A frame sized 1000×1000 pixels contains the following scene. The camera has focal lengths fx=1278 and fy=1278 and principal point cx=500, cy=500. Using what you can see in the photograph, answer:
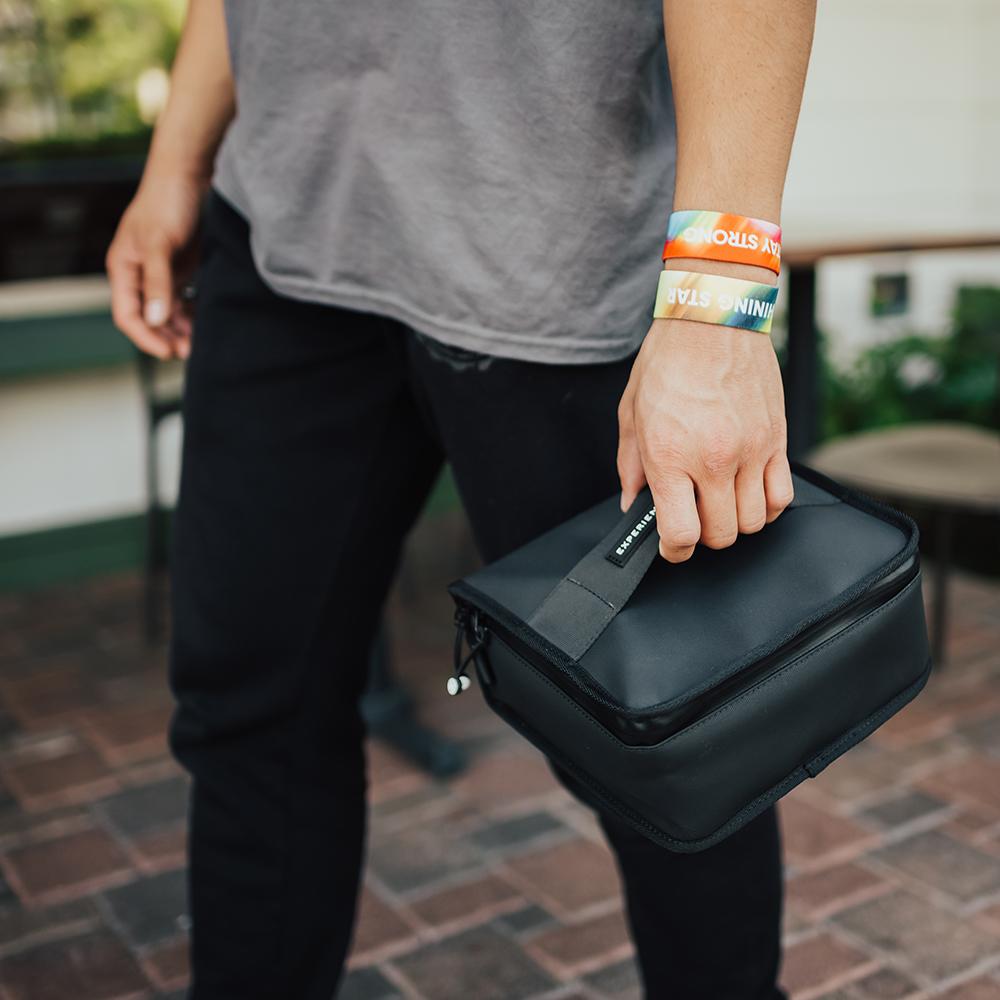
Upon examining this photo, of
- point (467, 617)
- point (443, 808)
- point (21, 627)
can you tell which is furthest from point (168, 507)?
point (467, 617)

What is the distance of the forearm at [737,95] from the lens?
100 centimetres

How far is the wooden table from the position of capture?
2.93m

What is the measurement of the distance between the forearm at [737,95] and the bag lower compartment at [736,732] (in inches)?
13.2

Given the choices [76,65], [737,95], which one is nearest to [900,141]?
[76,65]

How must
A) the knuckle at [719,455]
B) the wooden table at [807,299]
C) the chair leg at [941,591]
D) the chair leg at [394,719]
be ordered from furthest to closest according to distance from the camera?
the chair leg at [941,591] < the wooden table at [807,299] < the chair leg at [394,719] < the knuckle at [719,455]

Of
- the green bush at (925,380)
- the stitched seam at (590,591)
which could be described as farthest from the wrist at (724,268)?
the green bush at (925,380)

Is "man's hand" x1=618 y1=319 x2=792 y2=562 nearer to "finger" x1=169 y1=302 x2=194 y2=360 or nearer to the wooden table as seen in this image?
"finger" x1=169 y1=302 x2=194 y2=360

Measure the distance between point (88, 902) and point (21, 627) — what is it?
1630 mm

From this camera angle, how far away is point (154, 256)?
1.50 meters

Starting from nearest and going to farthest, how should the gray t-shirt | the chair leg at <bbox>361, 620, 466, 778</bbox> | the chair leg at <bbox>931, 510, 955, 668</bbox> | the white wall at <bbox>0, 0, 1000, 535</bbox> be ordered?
the gray t-shirt, the chair leg at <bbox>361, 620, 466, 778</bbox>, the chair leg at <bbox>931, 510, 955, 668</bbox>, the white wall at <bbox>0, 0, 1000, 535</bbox>

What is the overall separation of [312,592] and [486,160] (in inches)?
20.7

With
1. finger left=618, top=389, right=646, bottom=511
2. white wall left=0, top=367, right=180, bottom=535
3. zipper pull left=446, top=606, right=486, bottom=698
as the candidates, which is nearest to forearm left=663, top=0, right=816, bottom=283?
finger left=618, top=389, right=646, bottom=511

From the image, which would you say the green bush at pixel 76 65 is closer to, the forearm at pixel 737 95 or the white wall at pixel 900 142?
the white wall at pixel 900 142

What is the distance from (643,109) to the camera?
3.71 feet
